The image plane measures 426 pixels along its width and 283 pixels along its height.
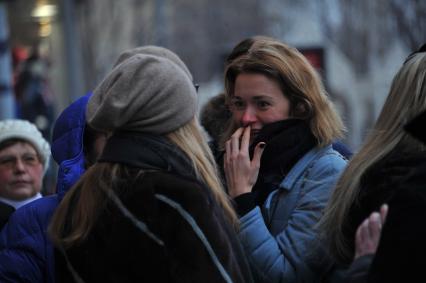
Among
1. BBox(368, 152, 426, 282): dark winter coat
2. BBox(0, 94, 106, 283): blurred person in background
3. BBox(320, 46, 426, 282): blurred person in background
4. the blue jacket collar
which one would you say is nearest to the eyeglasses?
BBox(0, 94, 106, 283): blurred person in background

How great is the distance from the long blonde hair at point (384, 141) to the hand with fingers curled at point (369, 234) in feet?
0.69

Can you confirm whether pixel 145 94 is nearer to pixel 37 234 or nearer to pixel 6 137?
pixel 37 234

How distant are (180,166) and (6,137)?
2.36 metres

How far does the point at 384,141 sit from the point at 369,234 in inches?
15.0

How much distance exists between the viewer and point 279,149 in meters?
3.84

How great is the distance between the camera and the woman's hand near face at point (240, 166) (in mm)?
3744

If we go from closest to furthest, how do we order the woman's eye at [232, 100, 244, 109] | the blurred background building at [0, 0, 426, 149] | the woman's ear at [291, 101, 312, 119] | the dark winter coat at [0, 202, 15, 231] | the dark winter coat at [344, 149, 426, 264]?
1. the dark winter coat at [344, 149, 426, 264]
2. the woman's ear at [291, 101, 312, 119]
3. the woman's eye at [232, 100, 244, 109]
4. the dark winter coat at [0, 202, 15, 231]
5. the blurred background building at [0, 0, 426, 149]

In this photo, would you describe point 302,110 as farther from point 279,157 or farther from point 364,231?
point 364,231

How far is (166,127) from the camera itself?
322 centimetres

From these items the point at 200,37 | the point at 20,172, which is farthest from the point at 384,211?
the point at 200,37

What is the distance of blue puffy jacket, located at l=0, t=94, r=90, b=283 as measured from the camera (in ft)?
11.8

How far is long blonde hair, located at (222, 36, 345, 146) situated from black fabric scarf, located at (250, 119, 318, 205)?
0.06m

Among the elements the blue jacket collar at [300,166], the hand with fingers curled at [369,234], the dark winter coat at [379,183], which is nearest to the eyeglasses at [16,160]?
the blue jacket collar at [300,166]

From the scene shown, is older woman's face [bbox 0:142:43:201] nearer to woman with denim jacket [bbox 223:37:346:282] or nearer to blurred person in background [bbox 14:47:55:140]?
woman with denim jacket [bbox 223:37:346:282]
